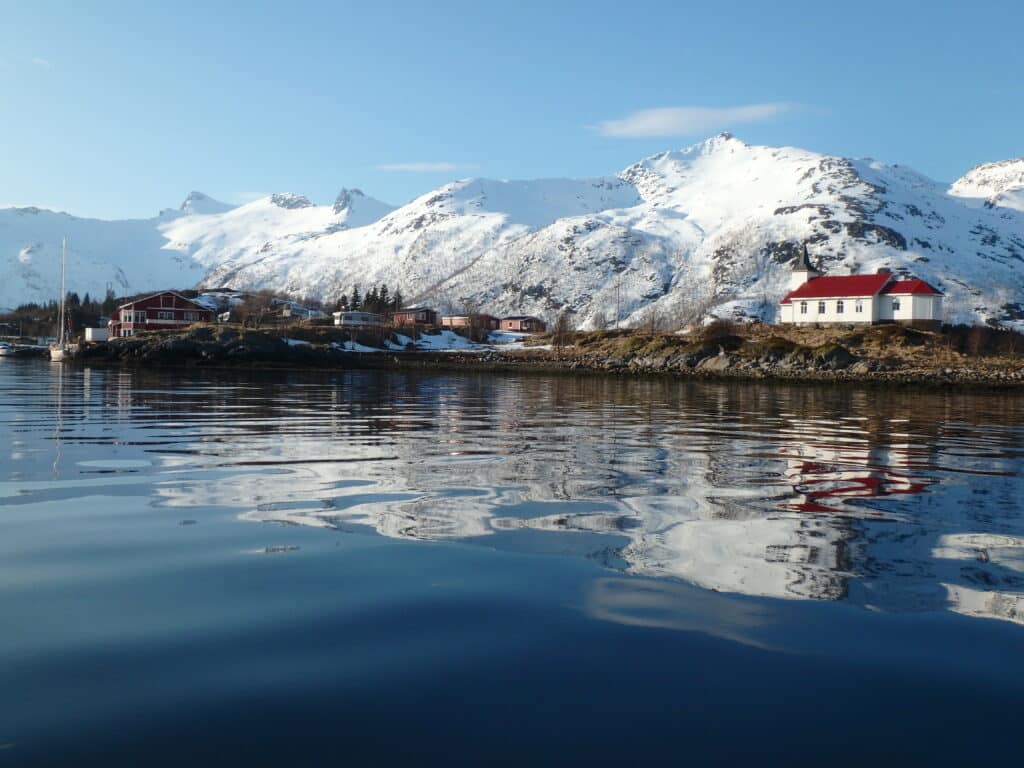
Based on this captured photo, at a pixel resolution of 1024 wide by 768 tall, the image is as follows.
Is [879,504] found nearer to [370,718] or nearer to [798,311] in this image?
[370,718]

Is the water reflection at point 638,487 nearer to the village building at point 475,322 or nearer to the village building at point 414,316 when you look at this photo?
the village building at point 475,322

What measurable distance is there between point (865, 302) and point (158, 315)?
343 feet

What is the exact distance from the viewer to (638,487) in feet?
38.8

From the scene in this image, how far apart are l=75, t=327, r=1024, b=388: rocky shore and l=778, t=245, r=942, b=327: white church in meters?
8.61

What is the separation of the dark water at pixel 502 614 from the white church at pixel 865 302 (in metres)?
95.7

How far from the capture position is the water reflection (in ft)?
23.7

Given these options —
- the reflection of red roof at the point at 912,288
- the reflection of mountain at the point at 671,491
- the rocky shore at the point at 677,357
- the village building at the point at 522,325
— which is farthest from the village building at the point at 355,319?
the reflection of mountain at the point at 671,491

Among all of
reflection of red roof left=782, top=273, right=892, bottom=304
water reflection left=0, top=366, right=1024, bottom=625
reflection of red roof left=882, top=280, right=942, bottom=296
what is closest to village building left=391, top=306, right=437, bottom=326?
reflection of red roof left=782, top=273, right=892, bottom=304

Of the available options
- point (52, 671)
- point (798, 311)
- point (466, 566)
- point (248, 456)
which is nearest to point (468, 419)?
point (248, 456)

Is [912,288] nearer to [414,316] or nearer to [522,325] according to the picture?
[522,325]

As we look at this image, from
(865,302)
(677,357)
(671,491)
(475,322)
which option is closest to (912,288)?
(865,302)

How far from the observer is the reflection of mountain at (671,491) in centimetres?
725

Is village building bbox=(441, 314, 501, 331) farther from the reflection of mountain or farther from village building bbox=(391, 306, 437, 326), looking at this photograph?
the reflection of mountain

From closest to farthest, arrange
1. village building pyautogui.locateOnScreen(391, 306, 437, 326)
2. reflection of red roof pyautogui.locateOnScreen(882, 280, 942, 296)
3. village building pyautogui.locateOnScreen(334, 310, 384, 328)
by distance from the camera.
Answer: reflection of red roof pyautogui.locateOnScreen(882, 280, 942, 296), village building pyautogui.locateOnScreen(334, 310, 384, 328), village building pyautogui.locateOnScreen(391, 306, 437, 326)
